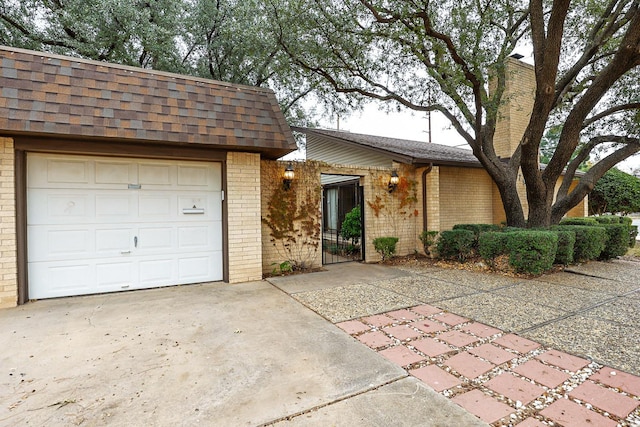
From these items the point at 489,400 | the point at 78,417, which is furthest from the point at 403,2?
the point at 78,417

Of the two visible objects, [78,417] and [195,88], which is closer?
[78,417]

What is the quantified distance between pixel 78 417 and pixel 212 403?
2.77ft

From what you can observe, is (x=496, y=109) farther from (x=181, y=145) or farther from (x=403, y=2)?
(x=181, y=145)

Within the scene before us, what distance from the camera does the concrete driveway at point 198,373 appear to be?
2053 mm

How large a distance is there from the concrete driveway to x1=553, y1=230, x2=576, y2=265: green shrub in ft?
17.9

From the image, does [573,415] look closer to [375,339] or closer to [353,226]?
[375,339]

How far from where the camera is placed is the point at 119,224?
197 inches

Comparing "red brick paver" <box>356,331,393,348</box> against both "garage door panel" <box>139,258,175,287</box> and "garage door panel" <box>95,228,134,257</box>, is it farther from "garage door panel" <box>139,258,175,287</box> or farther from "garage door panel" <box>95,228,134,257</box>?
"garage door panel" <box>95,228,134,257</box>

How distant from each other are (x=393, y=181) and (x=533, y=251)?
131 inches

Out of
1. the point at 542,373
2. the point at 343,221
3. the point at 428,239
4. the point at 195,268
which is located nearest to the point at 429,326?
the point at 542,373

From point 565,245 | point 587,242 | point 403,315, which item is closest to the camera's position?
point 403,315

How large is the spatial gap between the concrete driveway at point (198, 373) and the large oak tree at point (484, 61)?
20.9 ft

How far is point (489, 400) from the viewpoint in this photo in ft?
7.11

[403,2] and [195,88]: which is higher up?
[403,2]
